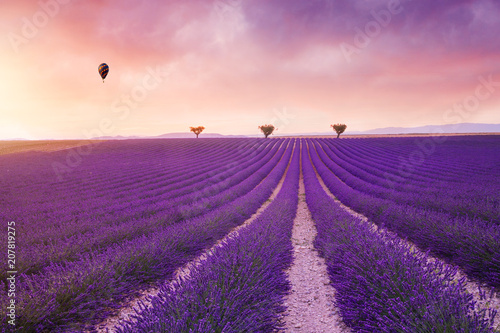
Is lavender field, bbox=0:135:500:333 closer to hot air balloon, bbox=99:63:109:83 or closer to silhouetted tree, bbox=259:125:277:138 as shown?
hot air balloon, bbox=99:63:109:83

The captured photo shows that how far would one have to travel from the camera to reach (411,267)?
7.79 feet

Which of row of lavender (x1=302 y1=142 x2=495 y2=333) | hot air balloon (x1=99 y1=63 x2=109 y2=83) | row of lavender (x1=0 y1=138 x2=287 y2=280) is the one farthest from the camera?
hot air balloon (x1=99 y1=63 x2=109 y2=83)

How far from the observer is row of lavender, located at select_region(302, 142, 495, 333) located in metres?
1.69

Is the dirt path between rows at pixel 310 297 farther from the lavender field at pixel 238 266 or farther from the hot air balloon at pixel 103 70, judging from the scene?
the hot air balloon at pixel 103 70

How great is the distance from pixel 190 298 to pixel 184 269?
201cm

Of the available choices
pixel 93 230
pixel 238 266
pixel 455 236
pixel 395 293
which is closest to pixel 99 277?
pixel 238 266

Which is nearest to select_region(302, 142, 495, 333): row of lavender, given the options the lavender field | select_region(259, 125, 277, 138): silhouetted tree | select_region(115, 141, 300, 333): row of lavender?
the lavender field

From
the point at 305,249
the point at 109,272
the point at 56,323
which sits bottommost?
the point at 305,249

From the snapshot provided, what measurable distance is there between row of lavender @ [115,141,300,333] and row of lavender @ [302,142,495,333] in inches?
34.1

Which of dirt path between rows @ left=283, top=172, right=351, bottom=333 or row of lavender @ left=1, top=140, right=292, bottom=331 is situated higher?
row of lavender @ left=1, top=140, right=292, bottom=331

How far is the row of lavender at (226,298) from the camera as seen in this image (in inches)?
70.1

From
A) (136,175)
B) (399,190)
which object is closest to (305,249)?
(399,190)

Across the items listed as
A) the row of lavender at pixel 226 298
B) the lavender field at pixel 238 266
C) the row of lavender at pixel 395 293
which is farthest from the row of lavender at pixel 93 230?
the row of lavender at pixel 395 293

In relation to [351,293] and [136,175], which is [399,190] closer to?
[351,293]
